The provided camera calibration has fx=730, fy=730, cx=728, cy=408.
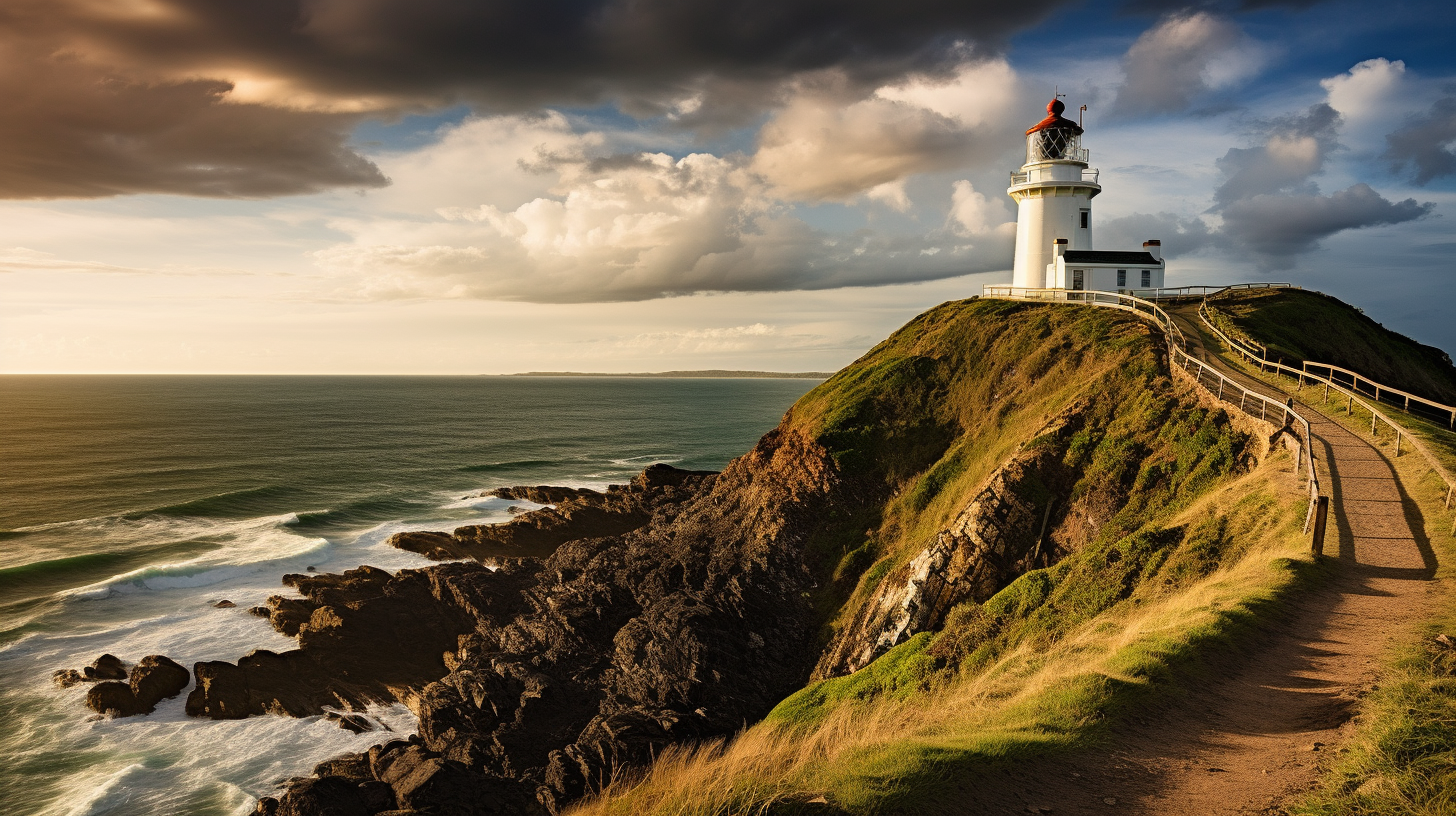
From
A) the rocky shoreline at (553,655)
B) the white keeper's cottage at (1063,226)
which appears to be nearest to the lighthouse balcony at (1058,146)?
the white keeper's cottage at (1063,226)

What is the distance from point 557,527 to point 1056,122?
43047mm

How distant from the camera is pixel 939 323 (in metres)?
44.2

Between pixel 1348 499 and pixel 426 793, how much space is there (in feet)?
75.2

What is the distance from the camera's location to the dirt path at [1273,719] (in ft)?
30.1

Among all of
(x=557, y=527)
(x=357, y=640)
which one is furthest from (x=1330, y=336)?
(x=357, y=640)

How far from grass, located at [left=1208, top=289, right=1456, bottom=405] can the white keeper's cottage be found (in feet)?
18.5

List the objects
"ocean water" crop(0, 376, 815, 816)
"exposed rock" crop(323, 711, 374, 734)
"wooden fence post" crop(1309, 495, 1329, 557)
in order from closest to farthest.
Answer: "wooden fence post" crop(1309, 495, 1329, 557) < "ocean water" crop(0, 376, 815, 816) < "exposed rock" crop(323, 711, 374, 734)

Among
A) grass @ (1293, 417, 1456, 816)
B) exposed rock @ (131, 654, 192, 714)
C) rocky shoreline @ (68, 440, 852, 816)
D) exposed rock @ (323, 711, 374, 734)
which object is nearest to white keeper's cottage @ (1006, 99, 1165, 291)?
rocky shoreline @ (68, 440, 852, 816)

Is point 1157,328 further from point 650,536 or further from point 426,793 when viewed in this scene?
point 426,793

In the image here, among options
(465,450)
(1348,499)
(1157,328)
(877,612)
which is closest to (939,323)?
(1157,328)

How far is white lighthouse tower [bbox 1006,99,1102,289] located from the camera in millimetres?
50062

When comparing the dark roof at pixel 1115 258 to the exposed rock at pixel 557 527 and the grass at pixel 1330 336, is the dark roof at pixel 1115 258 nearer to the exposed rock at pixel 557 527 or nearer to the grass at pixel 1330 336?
the grass at pixel 1330 336

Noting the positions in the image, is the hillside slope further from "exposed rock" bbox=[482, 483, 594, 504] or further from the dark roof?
"exposed rock" bbox=[482, 483, 594, 504]

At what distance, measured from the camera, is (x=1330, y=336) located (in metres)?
42.4
